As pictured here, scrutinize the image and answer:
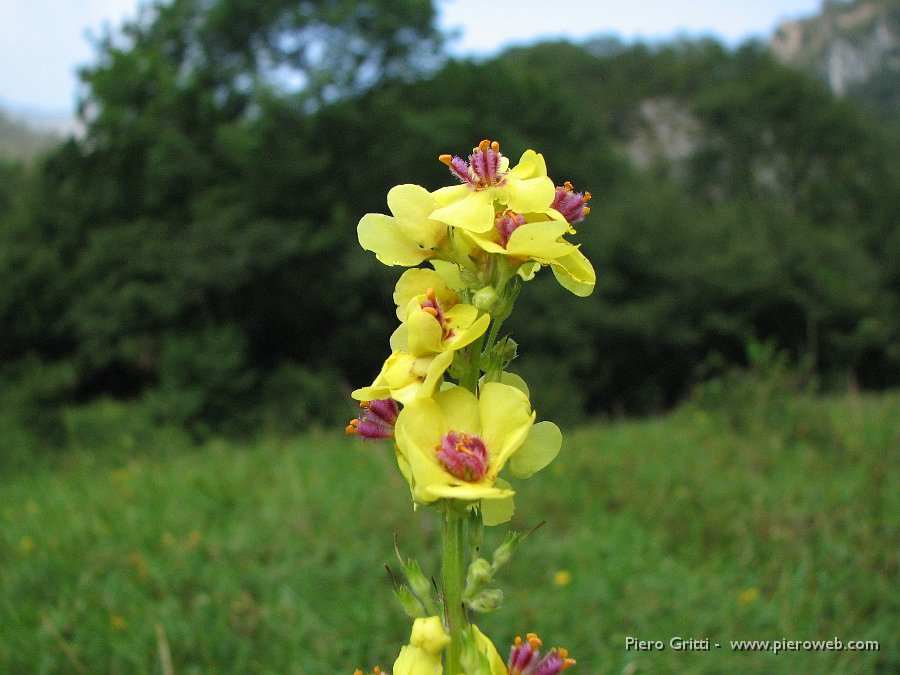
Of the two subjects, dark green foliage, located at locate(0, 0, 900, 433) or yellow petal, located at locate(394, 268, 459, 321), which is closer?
→ yellow petal, located at locate(394, 268, 459, 321)

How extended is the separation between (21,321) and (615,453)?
9303mm

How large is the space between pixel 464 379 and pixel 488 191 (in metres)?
0.25

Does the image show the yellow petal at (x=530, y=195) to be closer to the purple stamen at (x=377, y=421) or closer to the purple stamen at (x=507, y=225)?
the purple stamen at (x=507, y=225)

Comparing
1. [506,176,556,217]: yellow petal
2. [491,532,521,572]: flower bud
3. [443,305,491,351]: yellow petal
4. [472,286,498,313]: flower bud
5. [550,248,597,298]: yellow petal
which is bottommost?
[491,532,521,572]: flower bud

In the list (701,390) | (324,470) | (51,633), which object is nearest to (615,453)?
(701,390)

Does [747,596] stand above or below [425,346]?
below

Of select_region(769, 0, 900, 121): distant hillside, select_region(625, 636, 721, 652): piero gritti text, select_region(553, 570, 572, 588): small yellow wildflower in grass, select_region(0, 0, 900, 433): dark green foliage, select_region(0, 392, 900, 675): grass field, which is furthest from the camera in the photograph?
select_region(769, 0, 900, 121): distant hillside

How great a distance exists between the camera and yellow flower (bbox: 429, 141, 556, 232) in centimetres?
98

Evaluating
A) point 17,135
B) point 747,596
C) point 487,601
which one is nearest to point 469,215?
point 487,601

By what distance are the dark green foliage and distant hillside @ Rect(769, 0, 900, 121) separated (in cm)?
2796

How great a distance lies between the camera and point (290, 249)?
11.3 metres

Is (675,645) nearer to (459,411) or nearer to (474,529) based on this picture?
(474,529)

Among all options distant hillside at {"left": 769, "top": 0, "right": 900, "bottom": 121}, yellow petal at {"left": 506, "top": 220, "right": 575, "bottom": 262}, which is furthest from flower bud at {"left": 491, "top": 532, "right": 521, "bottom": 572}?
distant hillside at {"left": 769, "top": 0, "right": 900, "bottom": 121}

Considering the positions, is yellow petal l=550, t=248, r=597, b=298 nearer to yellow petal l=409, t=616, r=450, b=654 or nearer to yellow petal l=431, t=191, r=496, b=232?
yellow petal l=431, t=191, r=496, b=232
